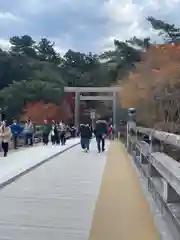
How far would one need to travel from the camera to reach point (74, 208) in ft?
24.8

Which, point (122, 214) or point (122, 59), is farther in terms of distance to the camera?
point (122, 59)

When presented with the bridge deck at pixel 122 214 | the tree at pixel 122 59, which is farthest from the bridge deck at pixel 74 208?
the tree at pixel 122 59

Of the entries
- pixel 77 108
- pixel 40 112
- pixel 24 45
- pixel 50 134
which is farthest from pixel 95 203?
pixel 24 45

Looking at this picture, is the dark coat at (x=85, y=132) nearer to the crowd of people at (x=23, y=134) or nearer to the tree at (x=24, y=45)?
the crowd of people at (x=23, y=134)

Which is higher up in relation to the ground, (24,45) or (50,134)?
(24,45)

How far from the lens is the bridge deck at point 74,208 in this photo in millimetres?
5930

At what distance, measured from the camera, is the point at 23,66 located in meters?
61.7

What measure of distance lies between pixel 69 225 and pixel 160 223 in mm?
1215

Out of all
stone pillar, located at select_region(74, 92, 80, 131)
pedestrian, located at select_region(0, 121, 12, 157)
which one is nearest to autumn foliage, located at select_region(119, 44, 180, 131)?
pedestrian, located at select_region(0, 121, 12, 157)

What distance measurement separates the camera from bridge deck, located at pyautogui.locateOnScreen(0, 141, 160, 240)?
5.93 metres

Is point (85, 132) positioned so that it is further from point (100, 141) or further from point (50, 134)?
point (50, 134)

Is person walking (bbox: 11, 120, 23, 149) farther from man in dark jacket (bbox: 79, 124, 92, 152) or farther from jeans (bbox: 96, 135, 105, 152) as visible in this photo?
jeans (bbox: 96, 135, 105, 152)

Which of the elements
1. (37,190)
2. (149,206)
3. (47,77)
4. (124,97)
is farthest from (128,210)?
(47,77)

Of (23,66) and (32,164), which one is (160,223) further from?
(23,66)
